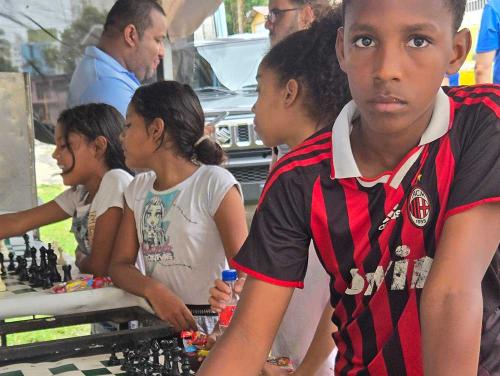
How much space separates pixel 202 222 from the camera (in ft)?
8.96

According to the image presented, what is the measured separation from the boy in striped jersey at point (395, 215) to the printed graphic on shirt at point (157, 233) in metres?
1.44

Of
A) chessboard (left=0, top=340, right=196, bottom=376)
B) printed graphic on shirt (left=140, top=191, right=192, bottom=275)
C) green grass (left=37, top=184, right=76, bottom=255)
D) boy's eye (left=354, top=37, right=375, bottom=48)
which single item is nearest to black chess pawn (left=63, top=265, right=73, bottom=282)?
printed graphic on shirt (left=140, top=191, right=192, bottom=275)

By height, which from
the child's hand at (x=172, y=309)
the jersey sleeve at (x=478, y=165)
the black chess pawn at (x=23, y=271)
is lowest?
the black chess pawn at (x=23, y=271)

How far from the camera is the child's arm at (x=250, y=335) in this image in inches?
50.3

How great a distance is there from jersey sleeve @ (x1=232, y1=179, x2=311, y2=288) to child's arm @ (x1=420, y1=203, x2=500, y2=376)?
0.24m

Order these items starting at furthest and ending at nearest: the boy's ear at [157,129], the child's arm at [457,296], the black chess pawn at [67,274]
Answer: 1. the black chess pawn at [67,274]
2. the boy's ear at [157,129]
3. the child's arm at [457,296]

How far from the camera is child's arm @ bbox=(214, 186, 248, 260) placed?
8.71 feet

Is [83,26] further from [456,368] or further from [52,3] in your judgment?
[456,368]

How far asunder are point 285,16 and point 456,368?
2573 millimetres

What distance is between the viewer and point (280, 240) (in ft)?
4.27

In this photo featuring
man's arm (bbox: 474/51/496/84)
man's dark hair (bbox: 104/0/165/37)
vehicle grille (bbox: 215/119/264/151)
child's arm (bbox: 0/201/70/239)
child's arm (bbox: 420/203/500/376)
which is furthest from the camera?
vehicle grille (bbox: 215/119/264/151)

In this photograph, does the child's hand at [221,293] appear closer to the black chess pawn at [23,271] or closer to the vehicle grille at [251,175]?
the black chess pawn at [23,271]

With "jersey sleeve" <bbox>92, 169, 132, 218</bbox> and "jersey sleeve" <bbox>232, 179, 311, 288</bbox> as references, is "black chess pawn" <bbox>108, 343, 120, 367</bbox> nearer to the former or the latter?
"jersey sleeve" <bbox>232, 179, 311, 288</bbox>

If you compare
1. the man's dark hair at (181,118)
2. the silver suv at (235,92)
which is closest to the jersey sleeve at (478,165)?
the man's dark hair at (181,118)
